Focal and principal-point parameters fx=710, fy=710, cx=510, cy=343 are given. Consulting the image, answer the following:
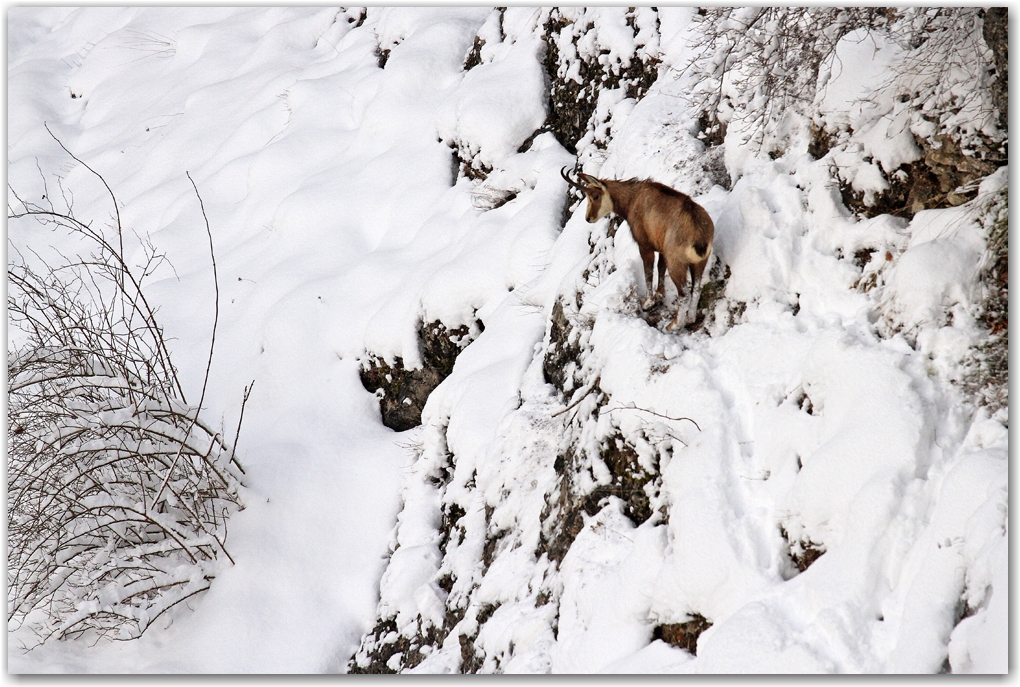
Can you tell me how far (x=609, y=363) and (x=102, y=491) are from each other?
377cm

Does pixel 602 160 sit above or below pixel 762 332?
above

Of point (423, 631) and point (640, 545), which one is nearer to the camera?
point (640, 545)

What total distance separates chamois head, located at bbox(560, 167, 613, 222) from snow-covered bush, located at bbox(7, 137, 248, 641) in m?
2.96

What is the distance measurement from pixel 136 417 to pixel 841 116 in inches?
197

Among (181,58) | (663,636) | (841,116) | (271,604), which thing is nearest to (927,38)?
(841,116)

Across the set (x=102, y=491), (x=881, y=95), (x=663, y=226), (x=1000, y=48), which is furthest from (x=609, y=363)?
(x=102, y=491)

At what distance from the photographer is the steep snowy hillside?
268 cm

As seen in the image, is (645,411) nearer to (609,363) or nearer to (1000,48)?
(609,363)

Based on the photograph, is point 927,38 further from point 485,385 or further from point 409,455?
point 409,455

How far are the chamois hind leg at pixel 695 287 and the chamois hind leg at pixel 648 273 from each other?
26cm

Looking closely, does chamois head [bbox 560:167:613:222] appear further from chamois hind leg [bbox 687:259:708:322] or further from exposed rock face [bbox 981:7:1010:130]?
exposed rock face [bbox 981:7:1010:130]

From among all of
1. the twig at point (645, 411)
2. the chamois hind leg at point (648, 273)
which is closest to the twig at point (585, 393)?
the twig at point (645, 411)

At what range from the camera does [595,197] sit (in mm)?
4066

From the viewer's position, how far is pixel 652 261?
12.7 feet
